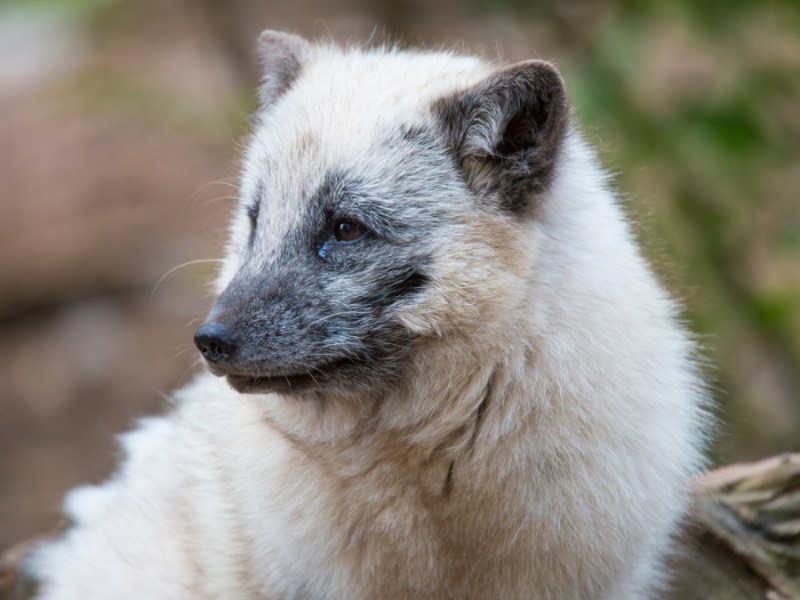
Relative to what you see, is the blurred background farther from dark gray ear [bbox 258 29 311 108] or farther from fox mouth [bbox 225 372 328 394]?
fox mouth [bbox 225 372 328 394]

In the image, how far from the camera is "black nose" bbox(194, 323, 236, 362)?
11.1 ft

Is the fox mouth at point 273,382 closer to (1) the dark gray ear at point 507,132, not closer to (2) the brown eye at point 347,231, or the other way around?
(2) the brown eye at point 347,231

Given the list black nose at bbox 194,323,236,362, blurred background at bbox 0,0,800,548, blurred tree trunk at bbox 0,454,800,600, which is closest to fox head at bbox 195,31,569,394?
black nose at bbox 194,323,236,362

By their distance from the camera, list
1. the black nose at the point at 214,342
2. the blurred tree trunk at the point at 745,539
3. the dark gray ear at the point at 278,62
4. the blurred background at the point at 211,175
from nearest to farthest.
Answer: the black nose at the point at 214,342 → the dark gray ear at the point at 278,62 → the blurred tree trunk at the point at 745,539 → the blurred background at the point at 211,175

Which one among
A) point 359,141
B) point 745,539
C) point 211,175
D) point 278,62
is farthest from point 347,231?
point 211,175

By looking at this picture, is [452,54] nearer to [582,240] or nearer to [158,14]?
[582,240]

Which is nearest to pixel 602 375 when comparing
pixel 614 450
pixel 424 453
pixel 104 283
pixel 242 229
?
pixel 614 450

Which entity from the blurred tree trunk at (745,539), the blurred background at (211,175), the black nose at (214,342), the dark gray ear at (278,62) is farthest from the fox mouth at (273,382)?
the blurred tree trunk at (745,539)

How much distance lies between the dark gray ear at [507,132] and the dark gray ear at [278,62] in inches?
34.1

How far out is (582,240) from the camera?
3756 mm

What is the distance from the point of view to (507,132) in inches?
144

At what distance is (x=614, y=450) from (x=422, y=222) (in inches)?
38.0

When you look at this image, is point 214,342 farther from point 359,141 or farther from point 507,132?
point 507,132

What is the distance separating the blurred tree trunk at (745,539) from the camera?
459cm
